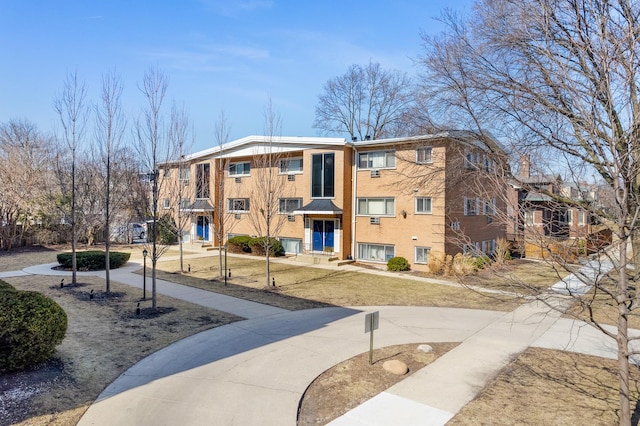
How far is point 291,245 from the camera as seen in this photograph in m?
27.1

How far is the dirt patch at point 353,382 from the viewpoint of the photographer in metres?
6.41

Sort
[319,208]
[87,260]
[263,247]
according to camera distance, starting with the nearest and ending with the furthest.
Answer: [87,260], [319,208], [263,247]

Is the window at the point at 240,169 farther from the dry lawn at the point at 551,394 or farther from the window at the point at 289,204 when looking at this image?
the dry lawn at the point at 551,394

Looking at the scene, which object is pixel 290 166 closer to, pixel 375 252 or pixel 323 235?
pixel 323 235

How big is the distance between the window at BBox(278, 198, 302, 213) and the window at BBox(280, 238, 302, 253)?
6.54ft

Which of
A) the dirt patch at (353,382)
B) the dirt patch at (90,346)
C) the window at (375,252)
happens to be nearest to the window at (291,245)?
the window at (375,252)

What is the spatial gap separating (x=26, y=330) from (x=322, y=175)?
18925 millimetres

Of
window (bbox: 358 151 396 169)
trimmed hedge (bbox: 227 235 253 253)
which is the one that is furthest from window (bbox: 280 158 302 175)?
trimmed hedge (bbox: 227 235 253 253)

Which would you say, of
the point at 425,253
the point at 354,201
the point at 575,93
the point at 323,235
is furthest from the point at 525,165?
the point at 323,235

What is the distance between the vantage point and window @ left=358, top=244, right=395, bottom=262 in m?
22.7

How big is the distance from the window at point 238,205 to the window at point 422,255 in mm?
13597

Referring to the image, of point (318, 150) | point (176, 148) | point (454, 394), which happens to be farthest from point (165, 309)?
point (318, 150)

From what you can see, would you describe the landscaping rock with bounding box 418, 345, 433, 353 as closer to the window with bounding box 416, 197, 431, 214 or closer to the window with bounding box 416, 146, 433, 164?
the window with bounding box 416, 197, 431, 214

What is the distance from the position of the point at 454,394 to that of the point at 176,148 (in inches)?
519
